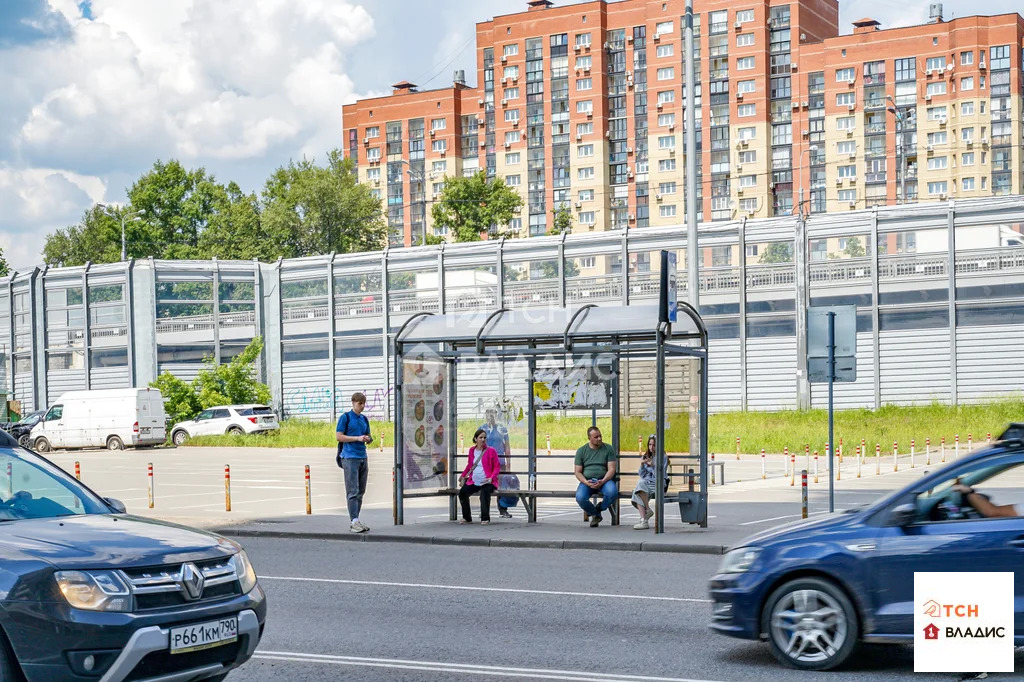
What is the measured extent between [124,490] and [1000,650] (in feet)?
75.1

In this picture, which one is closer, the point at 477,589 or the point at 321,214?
the point at 477,589

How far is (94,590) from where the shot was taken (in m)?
6.14

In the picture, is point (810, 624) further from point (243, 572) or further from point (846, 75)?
point (846, 75)

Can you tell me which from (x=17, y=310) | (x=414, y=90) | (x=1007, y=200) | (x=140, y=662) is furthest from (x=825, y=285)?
(x=414, y=90)

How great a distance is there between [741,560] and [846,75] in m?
95.7

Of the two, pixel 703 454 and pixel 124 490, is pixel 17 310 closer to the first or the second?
pixel 124 490

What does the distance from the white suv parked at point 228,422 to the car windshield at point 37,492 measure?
42296 mm

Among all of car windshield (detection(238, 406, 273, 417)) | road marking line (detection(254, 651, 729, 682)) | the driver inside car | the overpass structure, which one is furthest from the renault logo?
car windshield (detection(238, 406, 273, 417))

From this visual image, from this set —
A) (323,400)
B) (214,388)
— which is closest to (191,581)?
(214,388)

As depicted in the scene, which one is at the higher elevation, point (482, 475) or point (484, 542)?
point (482, 475)

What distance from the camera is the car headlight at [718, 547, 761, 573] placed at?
26.9 feet

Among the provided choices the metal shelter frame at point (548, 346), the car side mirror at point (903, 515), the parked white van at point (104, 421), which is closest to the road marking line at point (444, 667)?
the car side mirror at point (903, 515)

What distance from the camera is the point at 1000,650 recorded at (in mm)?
7496

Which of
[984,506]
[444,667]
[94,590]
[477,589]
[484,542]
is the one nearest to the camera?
[94,590]
